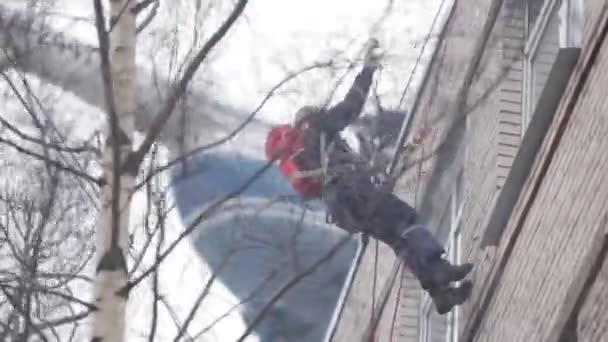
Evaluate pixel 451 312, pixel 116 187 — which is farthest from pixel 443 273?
pixel 116 187

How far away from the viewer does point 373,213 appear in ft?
27.8

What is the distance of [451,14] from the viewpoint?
10508 millimetres

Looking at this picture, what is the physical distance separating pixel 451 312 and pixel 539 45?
1.89m

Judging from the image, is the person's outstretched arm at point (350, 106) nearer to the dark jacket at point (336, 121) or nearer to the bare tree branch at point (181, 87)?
the dark jacket at point (336, 121)

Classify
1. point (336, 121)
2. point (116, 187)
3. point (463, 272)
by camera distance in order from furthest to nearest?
point (336, 121) → point (463, 272) → point (116, 187)

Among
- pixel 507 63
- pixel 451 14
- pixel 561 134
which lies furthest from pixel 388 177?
pixel 451 14

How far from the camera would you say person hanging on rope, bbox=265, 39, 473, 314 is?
26.3 ft

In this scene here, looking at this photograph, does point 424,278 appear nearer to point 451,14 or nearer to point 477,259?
point 477,259

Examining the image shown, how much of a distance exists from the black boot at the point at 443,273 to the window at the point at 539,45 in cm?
102

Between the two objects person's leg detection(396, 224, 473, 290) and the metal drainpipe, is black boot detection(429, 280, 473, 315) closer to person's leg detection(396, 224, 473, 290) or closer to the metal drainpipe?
person's leg detection(396, 224, 473, 290)

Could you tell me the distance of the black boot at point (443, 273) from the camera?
797 centimetres

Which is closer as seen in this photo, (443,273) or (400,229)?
(443,273)

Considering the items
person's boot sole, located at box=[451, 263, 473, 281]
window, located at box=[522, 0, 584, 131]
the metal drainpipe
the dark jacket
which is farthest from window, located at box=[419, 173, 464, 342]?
the metal drainpipe

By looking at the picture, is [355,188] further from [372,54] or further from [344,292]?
[344,292]
